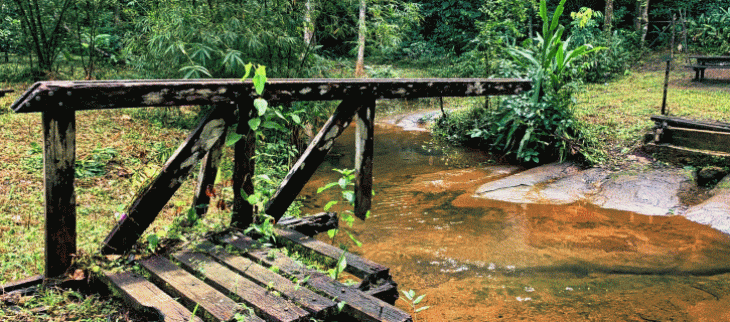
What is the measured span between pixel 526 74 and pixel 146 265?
6095mm

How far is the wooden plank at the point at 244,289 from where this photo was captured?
221cm

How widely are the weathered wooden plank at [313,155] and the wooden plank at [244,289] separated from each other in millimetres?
656

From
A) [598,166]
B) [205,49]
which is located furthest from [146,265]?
[598,166]

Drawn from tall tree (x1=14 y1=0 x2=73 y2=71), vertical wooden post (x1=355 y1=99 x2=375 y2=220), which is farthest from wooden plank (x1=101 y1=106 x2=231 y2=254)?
tall tree (x1=14 y1=0 x2=73 y2=71)

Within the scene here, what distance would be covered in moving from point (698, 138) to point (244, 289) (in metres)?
5.94

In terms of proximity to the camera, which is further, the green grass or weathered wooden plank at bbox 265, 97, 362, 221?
the green grass

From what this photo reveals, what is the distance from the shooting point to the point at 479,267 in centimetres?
397

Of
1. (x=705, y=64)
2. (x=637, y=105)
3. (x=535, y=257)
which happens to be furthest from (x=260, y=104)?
(x=705, y=64)

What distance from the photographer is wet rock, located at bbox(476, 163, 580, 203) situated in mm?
5676

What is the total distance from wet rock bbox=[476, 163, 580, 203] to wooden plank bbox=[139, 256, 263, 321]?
3859 millimetres

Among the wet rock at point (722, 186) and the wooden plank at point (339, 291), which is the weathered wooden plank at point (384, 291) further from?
the wet rock at point (722, 186)

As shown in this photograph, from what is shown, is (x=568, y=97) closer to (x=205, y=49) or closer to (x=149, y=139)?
(x=205, y=49)

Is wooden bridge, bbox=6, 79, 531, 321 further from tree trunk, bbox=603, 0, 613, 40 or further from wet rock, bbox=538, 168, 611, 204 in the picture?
tree trunk, bbox=603, 0, 613, 40

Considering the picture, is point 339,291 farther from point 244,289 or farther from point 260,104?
point 260,104
